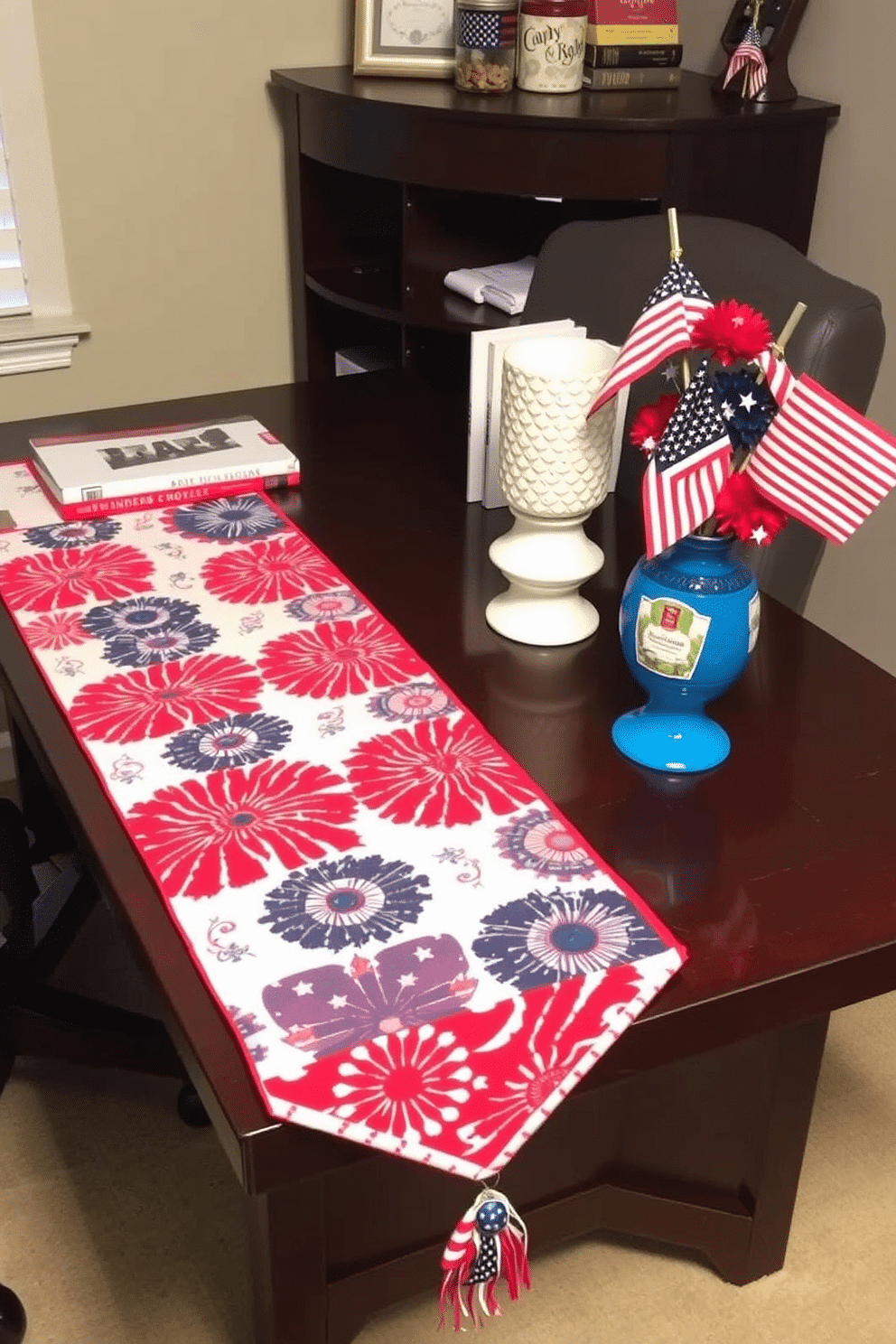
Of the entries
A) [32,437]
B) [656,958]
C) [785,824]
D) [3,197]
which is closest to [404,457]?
[32,437]

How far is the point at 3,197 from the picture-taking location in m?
2.53

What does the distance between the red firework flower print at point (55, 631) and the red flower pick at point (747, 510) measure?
649 millimetres

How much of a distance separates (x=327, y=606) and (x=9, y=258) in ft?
5.20

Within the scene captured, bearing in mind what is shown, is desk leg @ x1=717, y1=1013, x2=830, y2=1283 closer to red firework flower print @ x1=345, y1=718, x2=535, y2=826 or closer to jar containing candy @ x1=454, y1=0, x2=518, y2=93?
red firework flower print @ x1=345, y1=718, x2=535, y2=826

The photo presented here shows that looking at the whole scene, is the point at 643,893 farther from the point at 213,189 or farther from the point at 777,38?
the point at 213,189

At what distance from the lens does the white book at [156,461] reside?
1573mm

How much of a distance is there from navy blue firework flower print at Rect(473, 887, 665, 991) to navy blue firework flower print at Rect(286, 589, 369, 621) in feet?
1.58

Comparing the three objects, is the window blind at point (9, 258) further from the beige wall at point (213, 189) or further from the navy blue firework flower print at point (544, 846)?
the navy blue firework flower print at point (544, 846)

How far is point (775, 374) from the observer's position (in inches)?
39.9

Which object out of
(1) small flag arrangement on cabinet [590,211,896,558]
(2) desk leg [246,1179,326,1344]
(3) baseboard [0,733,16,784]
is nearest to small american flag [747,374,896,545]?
(1) small flag arrangement on cabinet [590,211,896,558]

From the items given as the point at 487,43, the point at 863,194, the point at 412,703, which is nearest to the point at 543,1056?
the point at 412,703

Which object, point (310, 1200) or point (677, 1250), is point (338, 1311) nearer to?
point (310, 1200)

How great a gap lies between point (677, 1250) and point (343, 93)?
1.97 metres

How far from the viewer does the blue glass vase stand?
3.51 ft
